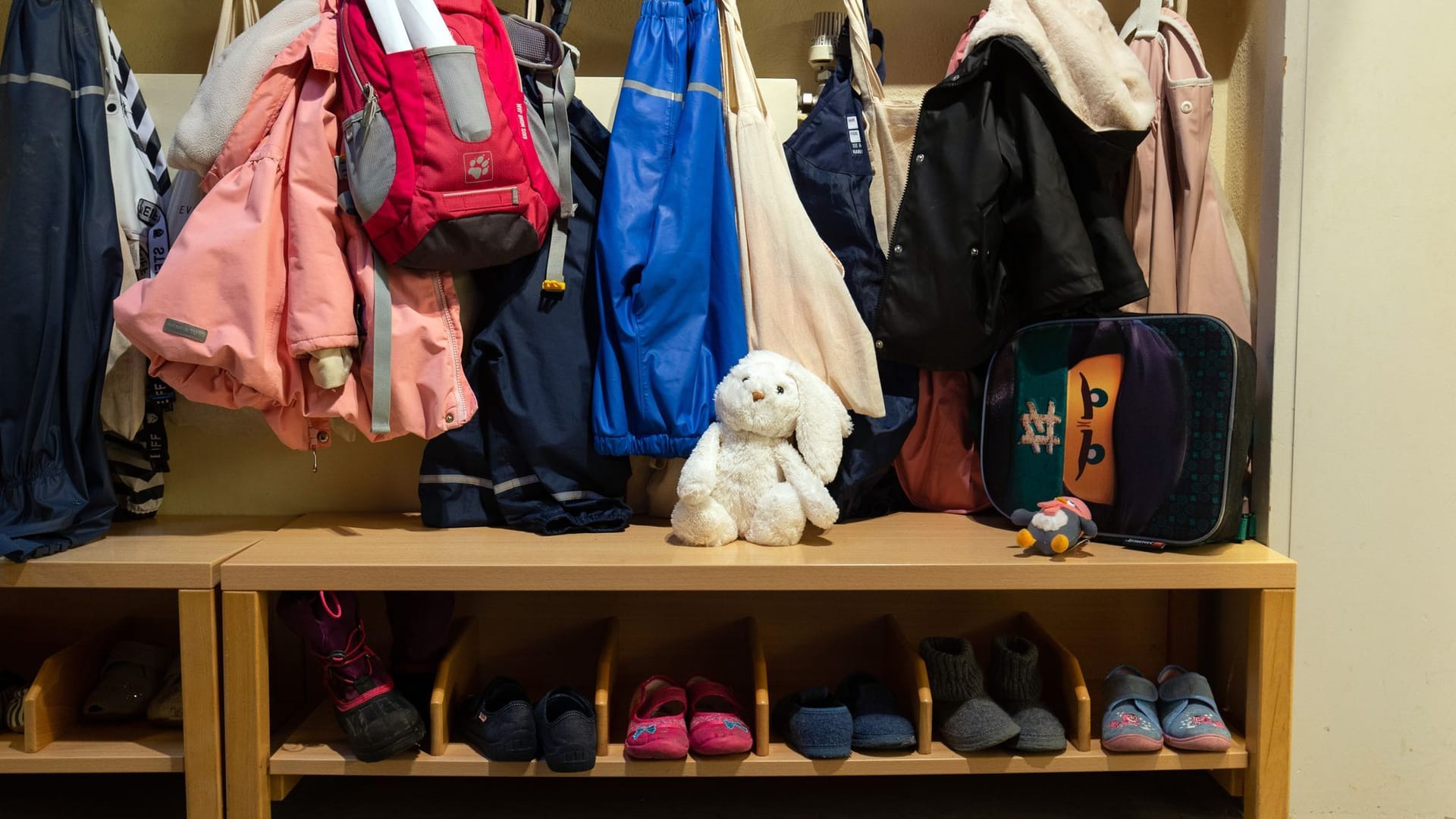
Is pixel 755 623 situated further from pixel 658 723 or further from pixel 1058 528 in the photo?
pixel 1058 528

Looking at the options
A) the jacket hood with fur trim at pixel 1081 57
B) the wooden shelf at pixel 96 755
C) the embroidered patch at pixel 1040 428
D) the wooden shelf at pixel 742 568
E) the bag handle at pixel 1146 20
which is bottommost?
the wooden shelf at pixel 96 755

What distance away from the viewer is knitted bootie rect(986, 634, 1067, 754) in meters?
1.51

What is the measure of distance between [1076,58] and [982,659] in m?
1.06

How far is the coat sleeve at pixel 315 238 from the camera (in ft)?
4.77

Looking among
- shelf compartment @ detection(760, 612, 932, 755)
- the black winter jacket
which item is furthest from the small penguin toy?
shelf compartment @ detection(760, 612, 932, 755)

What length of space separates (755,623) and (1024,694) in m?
0.47

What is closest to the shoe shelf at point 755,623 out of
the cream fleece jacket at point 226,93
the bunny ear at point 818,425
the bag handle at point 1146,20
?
the bunny ear at point 818,425

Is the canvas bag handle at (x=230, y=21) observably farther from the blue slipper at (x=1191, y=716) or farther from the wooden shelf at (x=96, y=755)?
the blue slipper at (x=1191, y=716)

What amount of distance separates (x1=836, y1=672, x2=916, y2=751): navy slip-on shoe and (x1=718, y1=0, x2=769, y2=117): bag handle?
0.97 meters

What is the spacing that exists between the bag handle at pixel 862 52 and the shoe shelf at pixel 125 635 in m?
1.27

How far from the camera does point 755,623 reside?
1.76m

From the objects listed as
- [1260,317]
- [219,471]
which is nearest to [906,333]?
[1260,317]

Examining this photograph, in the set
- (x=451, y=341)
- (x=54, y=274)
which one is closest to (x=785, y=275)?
(x=451, y=341)

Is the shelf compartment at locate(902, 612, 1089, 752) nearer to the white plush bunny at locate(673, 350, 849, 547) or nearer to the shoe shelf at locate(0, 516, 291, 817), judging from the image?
the white plush bunny at locate(673, 350, 849, 547)
